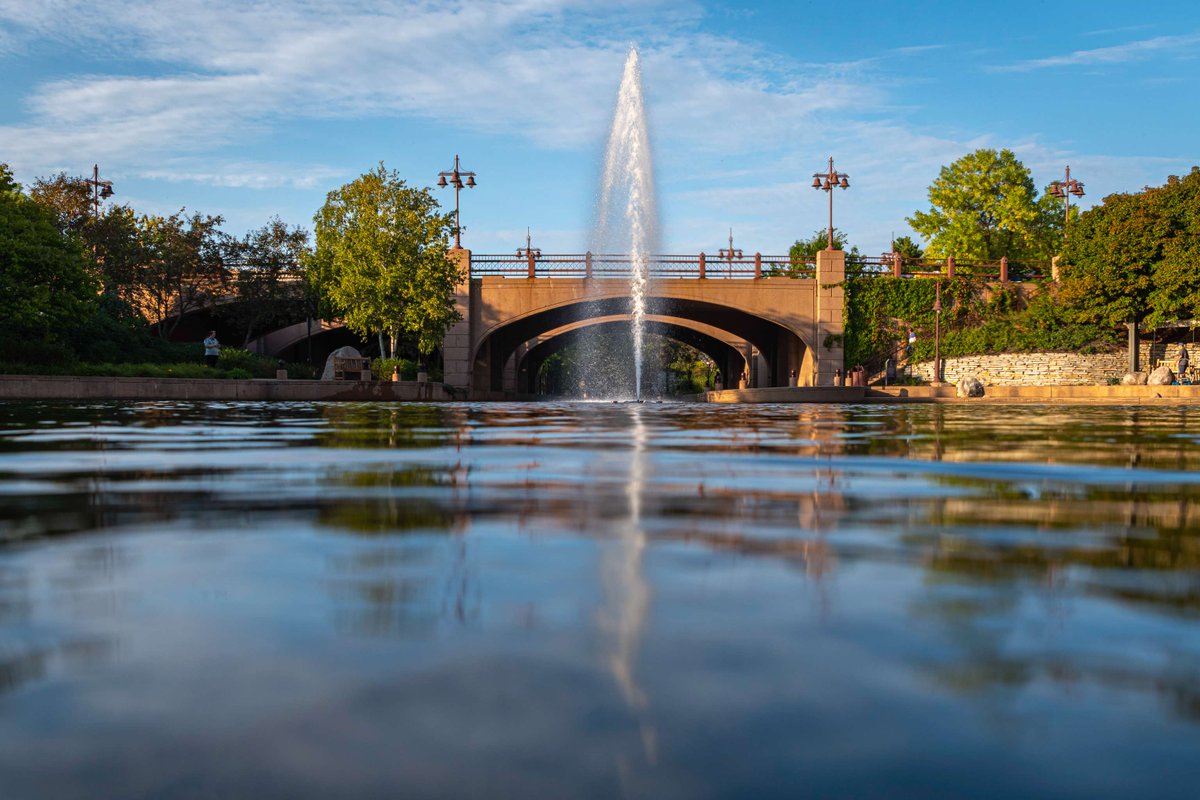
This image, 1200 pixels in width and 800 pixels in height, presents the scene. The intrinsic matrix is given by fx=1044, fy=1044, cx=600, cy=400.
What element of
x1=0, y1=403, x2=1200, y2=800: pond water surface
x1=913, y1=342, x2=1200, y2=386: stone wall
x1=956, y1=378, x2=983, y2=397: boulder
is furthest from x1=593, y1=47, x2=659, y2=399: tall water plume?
x1=0, y1=403, x2=1200, y2=800: pond water surface

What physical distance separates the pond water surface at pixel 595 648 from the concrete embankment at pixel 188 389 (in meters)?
23.1

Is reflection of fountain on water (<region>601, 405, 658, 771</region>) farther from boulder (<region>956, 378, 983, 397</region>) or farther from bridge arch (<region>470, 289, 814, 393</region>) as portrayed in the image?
bridge arch (<region>470, 289, 814, 393</region>)

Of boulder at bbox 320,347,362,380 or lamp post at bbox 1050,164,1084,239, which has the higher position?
lamp post at bbox 1050,164,1084,239

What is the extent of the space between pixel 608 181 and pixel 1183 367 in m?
23.3

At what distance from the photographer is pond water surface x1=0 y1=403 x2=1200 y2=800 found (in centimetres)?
114

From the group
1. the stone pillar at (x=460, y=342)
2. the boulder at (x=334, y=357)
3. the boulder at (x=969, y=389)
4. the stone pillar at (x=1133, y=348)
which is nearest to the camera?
the boulder at (x=334, y=357)

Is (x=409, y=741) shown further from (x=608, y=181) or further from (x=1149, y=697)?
(x=608, y=181)

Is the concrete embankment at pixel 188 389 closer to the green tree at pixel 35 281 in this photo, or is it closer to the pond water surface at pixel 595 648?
the green tree at pixel 35 281

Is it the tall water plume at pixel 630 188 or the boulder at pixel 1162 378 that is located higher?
the tall water plume at pixel 630 188

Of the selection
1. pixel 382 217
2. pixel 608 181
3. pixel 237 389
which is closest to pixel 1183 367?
pixel 608 181

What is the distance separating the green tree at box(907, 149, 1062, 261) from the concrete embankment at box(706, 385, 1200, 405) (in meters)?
→ 23.2

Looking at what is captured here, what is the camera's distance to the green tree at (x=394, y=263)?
36281 mm

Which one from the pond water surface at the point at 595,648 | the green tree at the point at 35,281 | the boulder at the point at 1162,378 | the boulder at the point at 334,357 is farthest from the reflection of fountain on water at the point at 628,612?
the boulder at the point at 1162,378

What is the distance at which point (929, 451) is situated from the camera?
6.70 m
